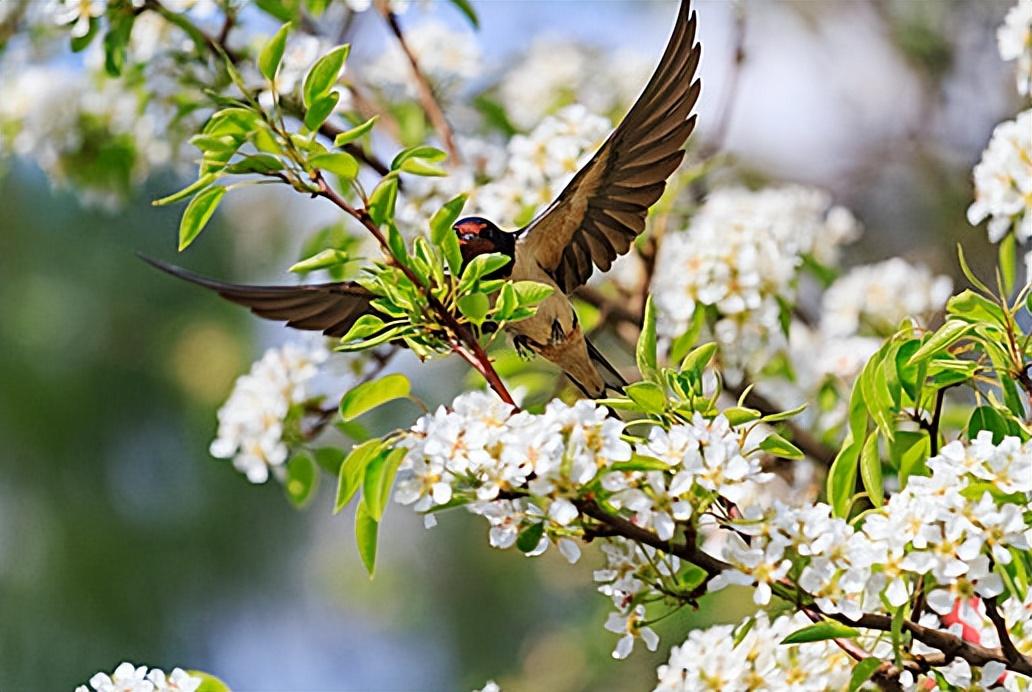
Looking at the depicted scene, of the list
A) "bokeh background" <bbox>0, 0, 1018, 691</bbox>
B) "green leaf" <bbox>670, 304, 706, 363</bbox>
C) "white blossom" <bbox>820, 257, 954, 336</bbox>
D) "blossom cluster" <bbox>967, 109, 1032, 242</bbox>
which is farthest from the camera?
"bokeh background" <bbox>0, 0, 1018, 691</bbox>

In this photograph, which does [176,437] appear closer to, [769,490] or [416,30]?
[416,30]

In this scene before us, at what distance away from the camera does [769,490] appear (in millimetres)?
1127

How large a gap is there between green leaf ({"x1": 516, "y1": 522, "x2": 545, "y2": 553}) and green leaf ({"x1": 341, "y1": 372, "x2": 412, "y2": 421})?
0.40 feet

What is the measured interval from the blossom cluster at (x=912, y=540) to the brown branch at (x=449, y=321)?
0.39ft

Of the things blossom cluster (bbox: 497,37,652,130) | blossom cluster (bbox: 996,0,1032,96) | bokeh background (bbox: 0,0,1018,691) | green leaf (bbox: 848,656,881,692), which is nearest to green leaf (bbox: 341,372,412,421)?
green leaf (bbox: 848,656,881,692)

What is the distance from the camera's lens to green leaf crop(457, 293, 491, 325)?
56 centimetres

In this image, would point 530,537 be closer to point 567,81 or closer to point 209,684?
point 209,684

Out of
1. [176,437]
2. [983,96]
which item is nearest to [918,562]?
[983,96]

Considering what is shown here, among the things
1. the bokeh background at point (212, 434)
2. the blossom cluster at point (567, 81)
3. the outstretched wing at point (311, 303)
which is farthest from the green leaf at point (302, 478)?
the bokeh background at point (212, 434)

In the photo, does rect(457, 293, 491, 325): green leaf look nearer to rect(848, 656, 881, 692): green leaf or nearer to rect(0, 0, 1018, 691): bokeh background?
rect(848, 656, 881, 692): green leaf

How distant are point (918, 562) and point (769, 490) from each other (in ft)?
1.99

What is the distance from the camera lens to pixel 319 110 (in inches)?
23.0

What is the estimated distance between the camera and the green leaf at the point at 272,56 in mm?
622

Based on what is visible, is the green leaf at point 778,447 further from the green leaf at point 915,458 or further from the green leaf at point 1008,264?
the green leaf at point 1008,264
